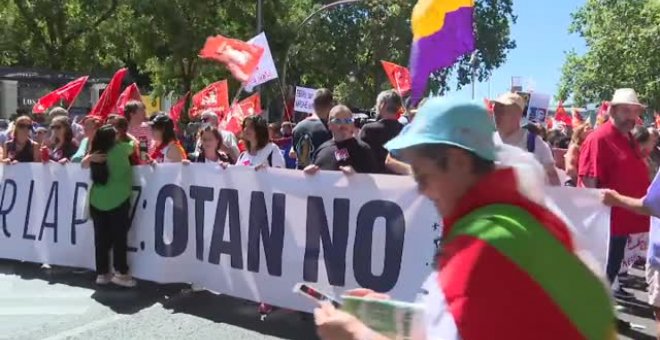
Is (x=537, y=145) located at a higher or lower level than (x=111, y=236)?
higher

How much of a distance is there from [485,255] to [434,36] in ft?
12.1

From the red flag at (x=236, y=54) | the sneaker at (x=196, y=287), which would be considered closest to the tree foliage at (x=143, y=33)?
the red flag at (x=236, y=54)

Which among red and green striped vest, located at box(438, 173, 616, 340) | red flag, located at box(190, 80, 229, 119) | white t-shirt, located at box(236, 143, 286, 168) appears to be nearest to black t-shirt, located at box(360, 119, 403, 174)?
white t-shirt, located at box(236, 143, 286, 168)

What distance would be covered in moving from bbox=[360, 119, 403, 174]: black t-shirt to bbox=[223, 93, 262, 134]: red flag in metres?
4.30

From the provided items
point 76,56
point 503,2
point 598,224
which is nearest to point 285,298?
point 598,224

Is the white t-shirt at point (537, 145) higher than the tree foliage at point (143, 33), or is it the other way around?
the tree foliage at point (143, 33)

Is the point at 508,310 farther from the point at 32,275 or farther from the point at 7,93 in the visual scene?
the point at 7,93

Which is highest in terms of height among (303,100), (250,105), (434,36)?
(434,36)

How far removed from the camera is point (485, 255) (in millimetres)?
1580

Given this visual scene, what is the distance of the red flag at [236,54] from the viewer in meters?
10.5

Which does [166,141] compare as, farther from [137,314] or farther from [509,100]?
[509,100]

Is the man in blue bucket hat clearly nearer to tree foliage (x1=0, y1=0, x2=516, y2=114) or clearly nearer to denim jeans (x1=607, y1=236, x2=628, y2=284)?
denim jeans (x1=607, y1=236, x2=628, y2=284)

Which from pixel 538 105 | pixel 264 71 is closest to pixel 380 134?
pixel 264 71

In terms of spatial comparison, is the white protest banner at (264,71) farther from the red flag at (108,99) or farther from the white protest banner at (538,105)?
the white protest banner at (538,105)
